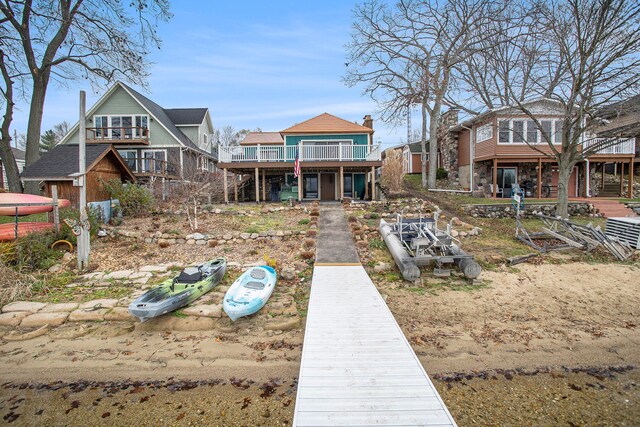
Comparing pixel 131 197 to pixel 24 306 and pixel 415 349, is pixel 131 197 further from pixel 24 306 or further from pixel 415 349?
pixel 415 349

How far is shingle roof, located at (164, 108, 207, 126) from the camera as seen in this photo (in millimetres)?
28016

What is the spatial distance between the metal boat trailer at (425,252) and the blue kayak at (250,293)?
319cm

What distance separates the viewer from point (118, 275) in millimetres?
8305

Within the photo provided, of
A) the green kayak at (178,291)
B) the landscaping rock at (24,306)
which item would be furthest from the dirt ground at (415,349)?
the landscaping rock at (24,306)

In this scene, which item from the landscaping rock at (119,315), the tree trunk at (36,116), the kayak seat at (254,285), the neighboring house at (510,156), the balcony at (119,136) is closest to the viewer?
the landscaping rock at (119,315)

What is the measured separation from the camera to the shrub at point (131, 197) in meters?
14.2

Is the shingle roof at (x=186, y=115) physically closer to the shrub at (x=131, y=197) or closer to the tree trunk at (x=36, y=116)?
the tree trunk at (x=36, y=116)

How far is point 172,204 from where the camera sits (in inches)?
603

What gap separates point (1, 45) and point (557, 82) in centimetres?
2672

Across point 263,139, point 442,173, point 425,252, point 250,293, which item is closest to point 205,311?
point 250,293

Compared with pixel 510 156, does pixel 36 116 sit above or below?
above

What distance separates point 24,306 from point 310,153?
14220mm

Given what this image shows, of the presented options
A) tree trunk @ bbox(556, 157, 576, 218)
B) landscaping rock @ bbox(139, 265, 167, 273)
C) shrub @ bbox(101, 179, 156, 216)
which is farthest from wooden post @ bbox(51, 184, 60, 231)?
tree trunk @ bbox(556, 157, 576, 218)

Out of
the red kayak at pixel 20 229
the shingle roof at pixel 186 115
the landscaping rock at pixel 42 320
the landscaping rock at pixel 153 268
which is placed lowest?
the landscaping rock at pixel 42 320
